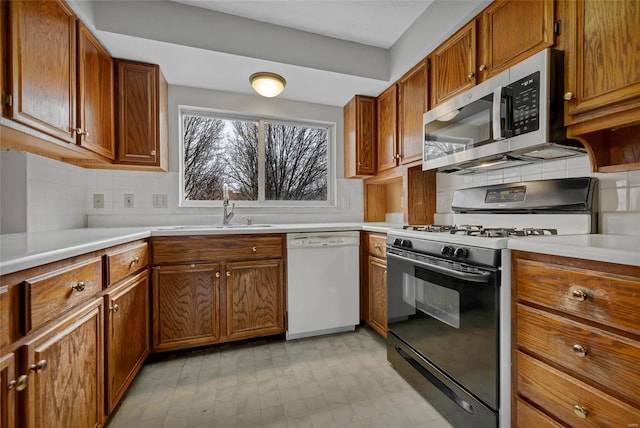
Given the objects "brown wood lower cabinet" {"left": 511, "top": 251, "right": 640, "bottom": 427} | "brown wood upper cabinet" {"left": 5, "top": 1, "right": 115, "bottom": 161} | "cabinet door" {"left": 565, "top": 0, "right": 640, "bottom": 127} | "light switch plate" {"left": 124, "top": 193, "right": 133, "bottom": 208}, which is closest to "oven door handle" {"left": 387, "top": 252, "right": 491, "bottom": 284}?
"brown wood lower cabinet" {"left": 511, "top": 251, "right": 640, "bottom": 427}

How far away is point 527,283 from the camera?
1081mm

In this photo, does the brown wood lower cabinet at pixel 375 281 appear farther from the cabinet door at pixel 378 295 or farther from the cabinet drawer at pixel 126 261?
the cabinet drawer at pixel 126 261

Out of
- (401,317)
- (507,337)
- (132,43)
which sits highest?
(132,43)

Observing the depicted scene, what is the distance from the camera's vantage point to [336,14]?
1.98 m

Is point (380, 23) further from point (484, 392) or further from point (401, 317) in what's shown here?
point (484, 392)

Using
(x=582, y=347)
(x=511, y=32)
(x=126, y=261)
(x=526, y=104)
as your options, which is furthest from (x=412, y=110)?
(x=126, y=261)

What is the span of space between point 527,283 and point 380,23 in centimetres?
199

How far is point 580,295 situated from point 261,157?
2.49 metres

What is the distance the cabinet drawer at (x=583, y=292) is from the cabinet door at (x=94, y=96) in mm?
2337

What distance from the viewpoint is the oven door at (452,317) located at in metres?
1.16

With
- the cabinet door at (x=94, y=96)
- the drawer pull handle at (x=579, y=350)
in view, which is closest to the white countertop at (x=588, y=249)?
the drawer pull handle at (x=579, y=350)

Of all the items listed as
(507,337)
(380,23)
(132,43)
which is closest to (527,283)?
(507,337)

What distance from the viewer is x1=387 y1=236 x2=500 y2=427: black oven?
1.17 metres

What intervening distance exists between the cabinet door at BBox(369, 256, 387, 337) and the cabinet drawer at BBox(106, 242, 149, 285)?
1628 mm
